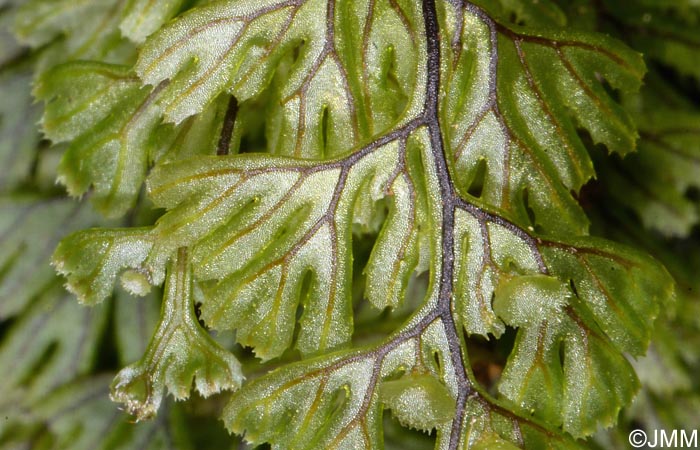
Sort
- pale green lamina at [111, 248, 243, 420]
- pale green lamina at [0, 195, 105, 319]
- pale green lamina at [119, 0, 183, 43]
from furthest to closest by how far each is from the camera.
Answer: pale green lamina at [0, 195, 105, 319] < pale green lamina at [119, 0, 183, 43] < pale green lamina at [111, 248, 243, 420]

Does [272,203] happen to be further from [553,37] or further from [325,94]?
[553,37]

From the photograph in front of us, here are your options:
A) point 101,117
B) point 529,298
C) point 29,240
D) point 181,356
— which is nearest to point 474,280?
point 529,298

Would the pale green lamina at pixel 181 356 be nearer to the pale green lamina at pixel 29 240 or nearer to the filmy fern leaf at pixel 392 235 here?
the filmy fern leaf at pixel 392 235

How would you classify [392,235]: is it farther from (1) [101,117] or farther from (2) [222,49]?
(1) [101,117]

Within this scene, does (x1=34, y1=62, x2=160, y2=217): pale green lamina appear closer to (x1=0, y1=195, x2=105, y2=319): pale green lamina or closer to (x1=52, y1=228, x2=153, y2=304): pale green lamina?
(x1=52, y1=228, x2=153, y2=304): pale green lamina

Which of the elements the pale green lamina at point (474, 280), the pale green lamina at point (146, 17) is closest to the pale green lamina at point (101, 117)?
the pale green lamina at point (146, 17)

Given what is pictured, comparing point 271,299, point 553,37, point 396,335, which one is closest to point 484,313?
point 396,335

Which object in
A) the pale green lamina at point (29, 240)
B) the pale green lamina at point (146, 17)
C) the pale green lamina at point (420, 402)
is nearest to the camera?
the pale green lamina at point (420, 402)

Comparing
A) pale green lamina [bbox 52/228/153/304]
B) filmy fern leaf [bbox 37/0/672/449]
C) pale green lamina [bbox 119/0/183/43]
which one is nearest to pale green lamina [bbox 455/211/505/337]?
filmy fern leaf [bbox 37/0/672/449]
